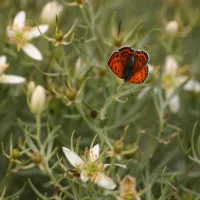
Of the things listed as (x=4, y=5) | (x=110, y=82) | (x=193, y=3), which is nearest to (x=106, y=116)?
(x=110, y=82)

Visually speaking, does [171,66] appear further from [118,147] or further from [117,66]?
[118,147]

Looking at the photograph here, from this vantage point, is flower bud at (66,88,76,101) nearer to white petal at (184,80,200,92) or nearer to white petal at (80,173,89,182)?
white petal at (80,173,89,182)

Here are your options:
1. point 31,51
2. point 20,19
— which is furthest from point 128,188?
point 20,19

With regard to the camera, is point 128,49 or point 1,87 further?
point 1,87

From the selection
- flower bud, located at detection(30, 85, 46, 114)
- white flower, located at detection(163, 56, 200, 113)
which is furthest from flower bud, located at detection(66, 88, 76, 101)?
white flower, located at detection(163, 56, 200, 113)

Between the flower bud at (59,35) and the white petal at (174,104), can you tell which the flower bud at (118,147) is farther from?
the white petal at (174,104)

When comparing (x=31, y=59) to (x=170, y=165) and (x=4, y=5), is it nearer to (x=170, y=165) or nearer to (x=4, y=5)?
(x=4, y=5)

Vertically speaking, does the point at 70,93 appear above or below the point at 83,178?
above
